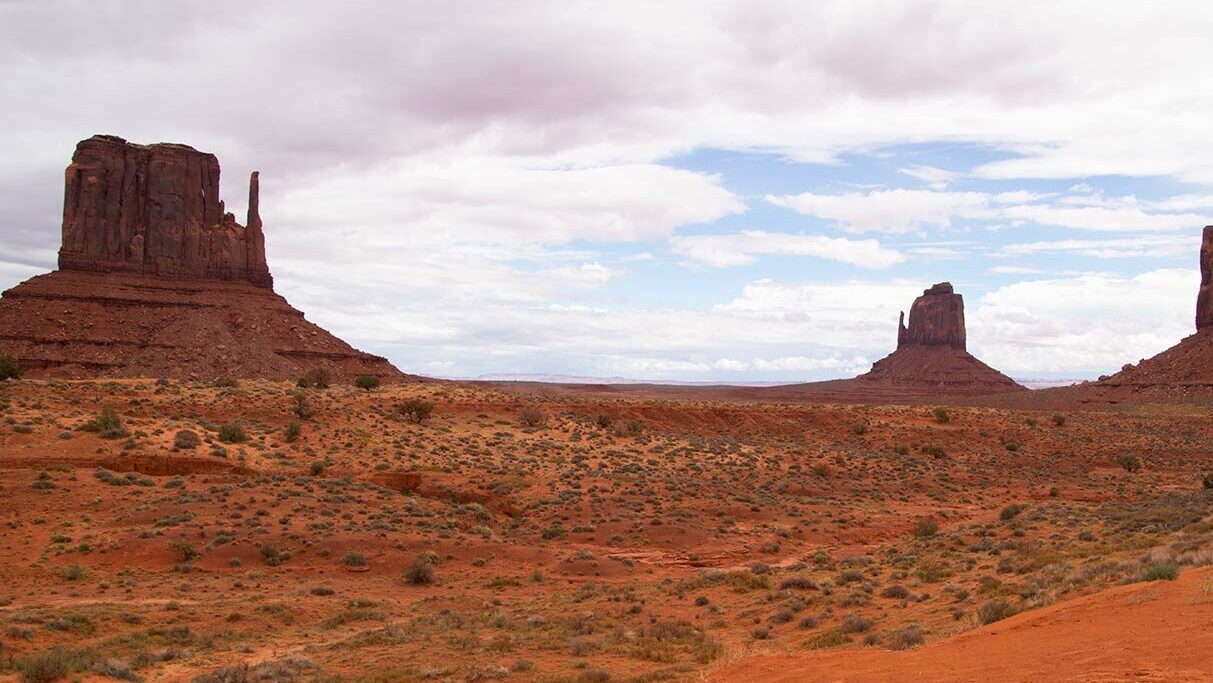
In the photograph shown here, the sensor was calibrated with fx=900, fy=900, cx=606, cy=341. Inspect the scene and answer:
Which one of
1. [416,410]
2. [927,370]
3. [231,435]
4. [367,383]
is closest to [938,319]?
[927,370]

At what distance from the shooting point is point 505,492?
34.4m

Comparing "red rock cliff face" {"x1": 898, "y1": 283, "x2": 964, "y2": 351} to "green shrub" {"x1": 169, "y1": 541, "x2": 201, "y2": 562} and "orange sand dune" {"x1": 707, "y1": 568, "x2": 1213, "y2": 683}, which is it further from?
"orange sand dune" {"x1": 707, "y1": 568, "x2": 1213, "y2": 683}

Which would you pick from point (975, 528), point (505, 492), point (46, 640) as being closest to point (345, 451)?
point (505, 492)

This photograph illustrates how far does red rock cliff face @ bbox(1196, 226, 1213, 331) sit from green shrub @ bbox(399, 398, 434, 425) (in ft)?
341

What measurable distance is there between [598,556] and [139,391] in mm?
28869

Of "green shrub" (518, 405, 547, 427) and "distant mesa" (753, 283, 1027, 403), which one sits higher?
"distant mesa" (753, 283, 1027, 403)

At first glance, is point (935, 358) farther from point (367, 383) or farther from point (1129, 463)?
point (367, 383)

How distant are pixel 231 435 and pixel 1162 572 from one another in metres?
32.9

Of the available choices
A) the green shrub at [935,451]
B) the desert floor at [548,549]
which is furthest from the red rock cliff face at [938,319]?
the green shrub at [935,451]

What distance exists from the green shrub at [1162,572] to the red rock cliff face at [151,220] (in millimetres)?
83064

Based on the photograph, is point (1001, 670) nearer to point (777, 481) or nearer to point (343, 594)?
point (343, 594)

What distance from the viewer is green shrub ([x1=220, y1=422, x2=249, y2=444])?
3609 centimetres

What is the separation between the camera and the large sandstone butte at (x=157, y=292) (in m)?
65.6

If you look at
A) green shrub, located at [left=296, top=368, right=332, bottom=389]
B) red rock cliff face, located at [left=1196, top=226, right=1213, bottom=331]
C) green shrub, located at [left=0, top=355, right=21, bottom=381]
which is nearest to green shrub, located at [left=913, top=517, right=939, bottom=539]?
green shrub, located at [left=296, top=368, right=332, bottom=389]
